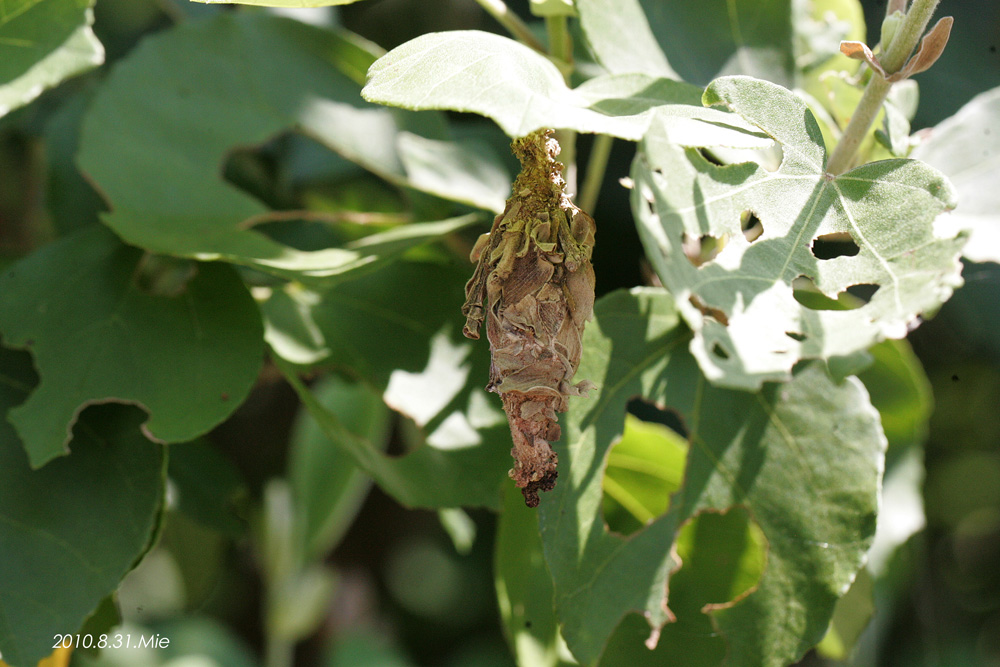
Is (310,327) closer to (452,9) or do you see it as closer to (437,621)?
(452,9)

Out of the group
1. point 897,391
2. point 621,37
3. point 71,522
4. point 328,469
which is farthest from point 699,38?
point 328,469

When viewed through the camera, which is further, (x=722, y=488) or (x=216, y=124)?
(x=216, y=124)

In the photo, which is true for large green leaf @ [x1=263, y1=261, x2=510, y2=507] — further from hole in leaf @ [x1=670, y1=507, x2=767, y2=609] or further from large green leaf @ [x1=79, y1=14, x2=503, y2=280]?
hole in leaf @ [x1=670, y1=507, x2=767, y2=609]

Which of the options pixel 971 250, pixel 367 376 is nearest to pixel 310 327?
pixel 367 376

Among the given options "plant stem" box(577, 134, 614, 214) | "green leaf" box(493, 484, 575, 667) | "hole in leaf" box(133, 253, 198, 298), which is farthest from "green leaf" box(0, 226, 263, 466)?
"plant stem" box(577, 134, 614, 214)

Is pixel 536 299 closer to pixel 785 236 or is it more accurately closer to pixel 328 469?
pixel 785 236

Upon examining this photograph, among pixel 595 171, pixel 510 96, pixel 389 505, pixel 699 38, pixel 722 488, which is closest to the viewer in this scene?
pixel 510 96

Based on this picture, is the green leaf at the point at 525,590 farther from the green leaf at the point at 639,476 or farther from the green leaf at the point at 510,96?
the green leaf at the point at 510,96
